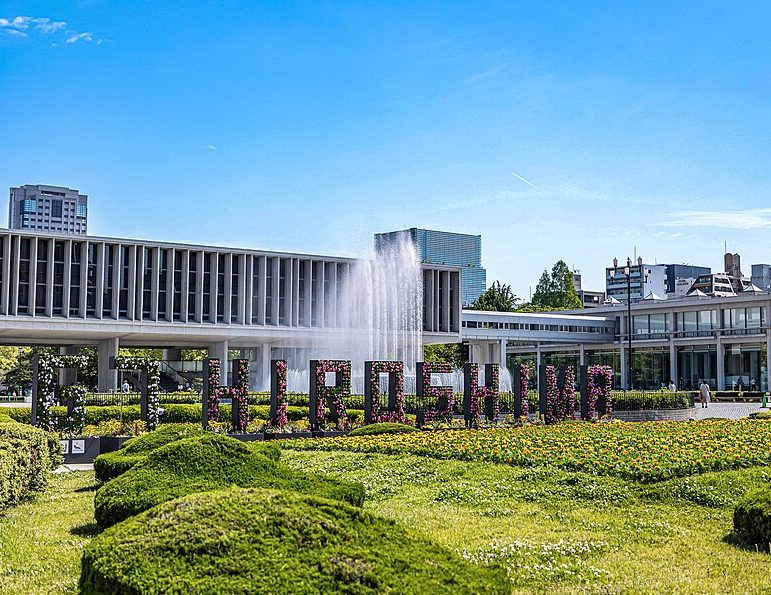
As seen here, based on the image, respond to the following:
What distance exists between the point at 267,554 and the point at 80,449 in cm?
1586

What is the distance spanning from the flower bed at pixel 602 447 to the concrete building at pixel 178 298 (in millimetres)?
33083

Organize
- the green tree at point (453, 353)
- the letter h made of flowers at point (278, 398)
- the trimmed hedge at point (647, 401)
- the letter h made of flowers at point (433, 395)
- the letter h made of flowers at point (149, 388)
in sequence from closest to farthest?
the letter h made of flowers at point (149, 388) < the letter h made of flowers at point (278, 398) < the letter h made of flowers at point (433, 395) < the trimmed hedge at point (647, 401) < the green tree at point (453, 353)

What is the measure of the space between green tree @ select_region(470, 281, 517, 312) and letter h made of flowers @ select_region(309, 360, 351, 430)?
61682mm

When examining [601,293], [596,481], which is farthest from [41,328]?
[601,293]

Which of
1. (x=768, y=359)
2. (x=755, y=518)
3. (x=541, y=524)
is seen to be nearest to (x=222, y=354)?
(x=768, y=359)

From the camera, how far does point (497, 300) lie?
86.5 meters

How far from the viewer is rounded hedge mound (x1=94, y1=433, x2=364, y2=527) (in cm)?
882

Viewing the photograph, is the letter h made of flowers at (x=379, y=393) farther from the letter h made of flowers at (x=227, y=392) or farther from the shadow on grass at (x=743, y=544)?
the shadow on grass at (x=743, y=544)

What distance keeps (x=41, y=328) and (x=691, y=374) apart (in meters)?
48.9

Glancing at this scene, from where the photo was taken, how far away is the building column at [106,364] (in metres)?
51.4

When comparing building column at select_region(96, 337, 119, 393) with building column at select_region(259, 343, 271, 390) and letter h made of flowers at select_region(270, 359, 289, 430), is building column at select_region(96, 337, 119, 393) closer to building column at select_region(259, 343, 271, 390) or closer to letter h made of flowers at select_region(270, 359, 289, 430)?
building column at select_region(259, 343, 271, 390)

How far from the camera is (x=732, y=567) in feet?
28.1

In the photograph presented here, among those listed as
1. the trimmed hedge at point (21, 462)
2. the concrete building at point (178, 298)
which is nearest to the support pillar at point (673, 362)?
the concrete building at point (178, 298)

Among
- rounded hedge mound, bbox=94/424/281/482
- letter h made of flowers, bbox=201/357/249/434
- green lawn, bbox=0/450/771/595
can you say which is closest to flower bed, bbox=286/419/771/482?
green lawn, bbox=0/450/771/595
